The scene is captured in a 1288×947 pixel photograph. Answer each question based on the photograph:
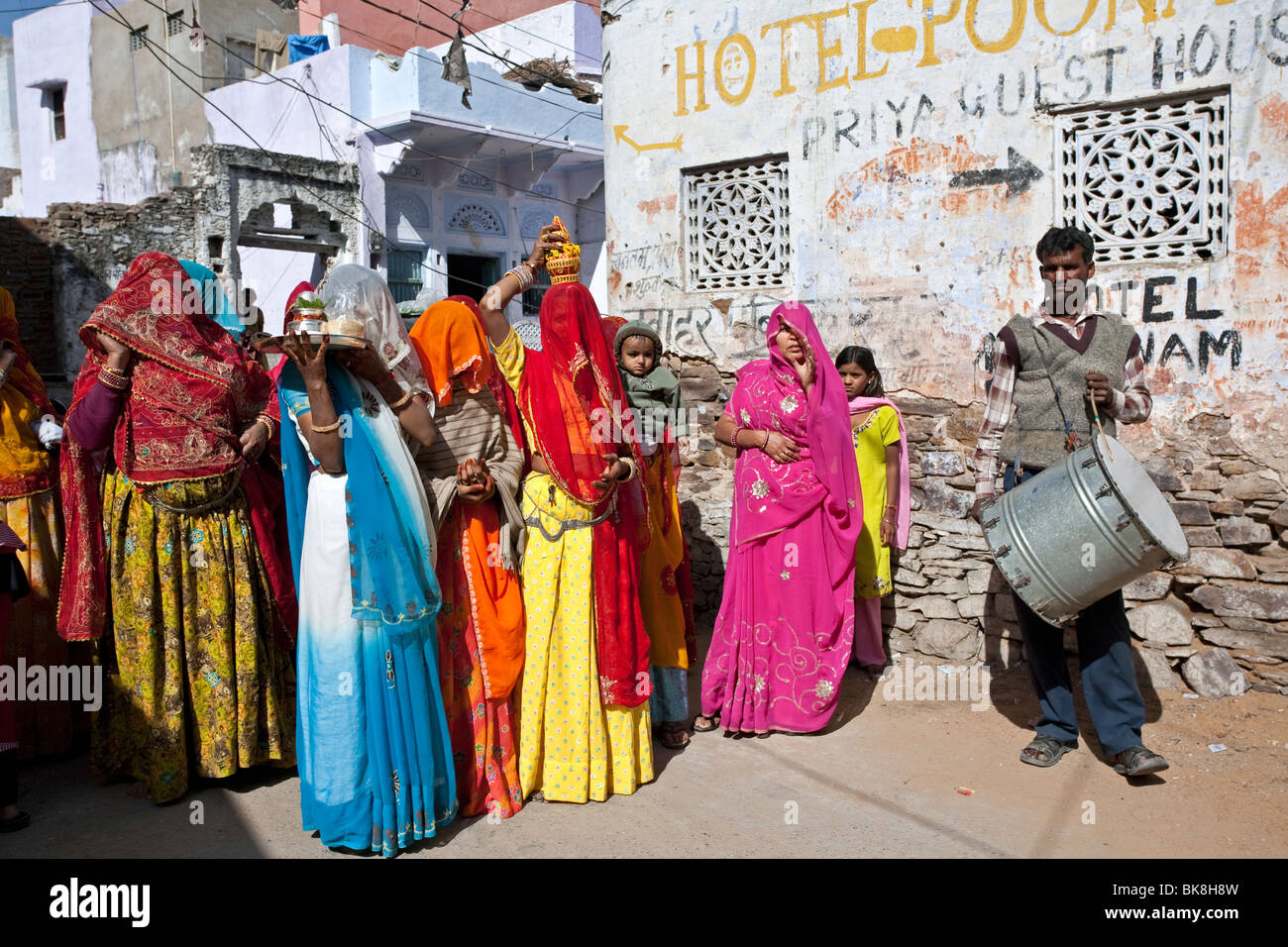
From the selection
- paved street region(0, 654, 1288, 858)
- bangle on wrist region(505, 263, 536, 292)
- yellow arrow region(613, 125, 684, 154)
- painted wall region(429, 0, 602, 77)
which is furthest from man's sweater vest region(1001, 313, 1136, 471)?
painted wall region(429, 0, 602, 77)

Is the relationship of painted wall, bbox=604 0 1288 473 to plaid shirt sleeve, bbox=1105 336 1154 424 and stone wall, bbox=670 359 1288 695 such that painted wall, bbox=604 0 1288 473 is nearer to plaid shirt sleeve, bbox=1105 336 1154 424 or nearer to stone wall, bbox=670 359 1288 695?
stone wall, bbox=670 359 1288 695

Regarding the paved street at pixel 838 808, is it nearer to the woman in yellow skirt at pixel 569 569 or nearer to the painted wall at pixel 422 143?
the woman in yellow skirt at pixel 569 569

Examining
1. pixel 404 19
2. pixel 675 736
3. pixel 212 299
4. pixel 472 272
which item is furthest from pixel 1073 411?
pixel 404 19

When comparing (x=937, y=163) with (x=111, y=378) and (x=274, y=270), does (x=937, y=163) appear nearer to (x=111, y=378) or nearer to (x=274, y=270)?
(x=111, y=378)

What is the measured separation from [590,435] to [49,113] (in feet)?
73.4

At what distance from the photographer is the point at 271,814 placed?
3.43m

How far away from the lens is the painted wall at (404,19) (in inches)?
711

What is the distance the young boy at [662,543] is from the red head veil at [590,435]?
422 mm

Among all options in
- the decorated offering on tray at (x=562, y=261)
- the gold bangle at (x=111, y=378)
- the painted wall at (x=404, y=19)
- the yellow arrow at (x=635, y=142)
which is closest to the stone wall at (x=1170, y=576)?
the yellow arrow at (x=635, y=142)

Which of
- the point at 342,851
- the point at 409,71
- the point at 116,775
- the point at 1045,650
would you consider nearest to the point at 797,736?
the point at 1045,650

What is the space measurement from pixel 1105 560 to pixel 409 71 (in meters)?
13.7

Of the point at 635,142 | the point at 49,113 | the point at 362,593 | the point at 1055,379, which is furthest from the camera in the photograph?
the point at 49,113

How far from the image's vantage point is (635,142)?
604cm

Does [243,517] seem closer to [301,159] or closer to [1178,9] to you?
[1178,9]
